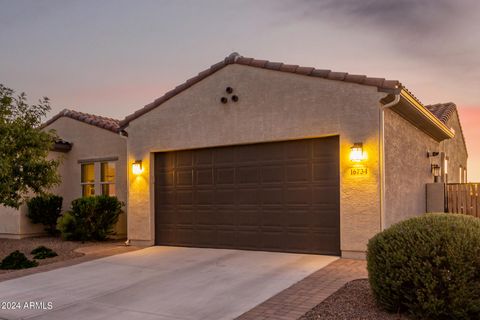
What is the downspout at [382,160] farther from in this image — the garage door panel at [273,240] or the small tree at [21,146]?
the small tree at [21,146]

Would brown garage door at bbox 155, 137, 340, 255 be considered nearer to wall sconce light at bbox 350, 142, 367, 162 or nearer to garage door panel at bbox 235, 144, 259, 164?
garage door panel at bbox 235, 144, 259, 164

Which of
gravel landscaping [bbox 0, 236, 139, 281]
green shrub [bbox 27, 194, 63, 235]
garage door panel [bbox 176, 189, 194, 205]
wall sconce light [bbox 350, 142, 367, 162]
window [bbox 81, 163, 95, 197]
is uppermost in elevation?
wall sconce light [bbox 350, 142, 367, 162]

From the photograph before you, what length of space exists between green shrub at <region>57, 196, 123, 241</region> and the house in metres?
1.24

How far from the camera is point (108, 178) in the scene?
14.6 metres

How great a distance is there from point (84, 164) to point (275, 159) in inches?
322

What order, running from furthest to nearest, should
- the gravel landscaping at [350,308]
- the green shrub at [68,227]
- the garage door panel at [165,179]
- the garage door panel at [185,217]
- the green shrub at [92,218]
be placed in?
the green shrub at [68,227] → the green shrub at [92,218] → the garage door panel at [165,179] → the garage door panel at [185,217] → the gravel landscaping at [350,308]

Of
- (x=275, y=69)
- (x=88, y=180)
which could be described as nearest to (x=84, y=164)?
(x=88, y=180)

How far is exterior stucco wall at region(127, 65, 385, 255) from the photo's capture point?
8938mm

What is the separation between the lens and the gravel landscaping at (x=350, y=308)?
527 cm

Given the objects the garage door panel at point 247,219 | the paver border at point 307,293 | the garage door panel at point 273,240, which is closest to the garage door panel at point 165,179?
the garage door panel at point 247,219

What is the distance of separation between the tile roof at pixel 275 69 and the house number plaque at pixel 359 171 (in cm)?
169

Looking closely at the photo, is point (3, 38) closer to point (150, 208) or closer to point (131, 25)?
point (131, 25)

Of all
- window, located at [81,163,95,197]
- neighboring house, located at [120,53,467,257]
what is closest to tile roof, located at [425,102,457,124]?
neighboring house, located at [120,53,467,257]

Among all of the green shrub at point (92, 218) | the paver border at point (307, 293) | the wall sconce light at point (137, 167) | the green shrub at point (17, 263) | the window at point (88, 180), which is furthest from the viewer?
the window at point (88, 180)
